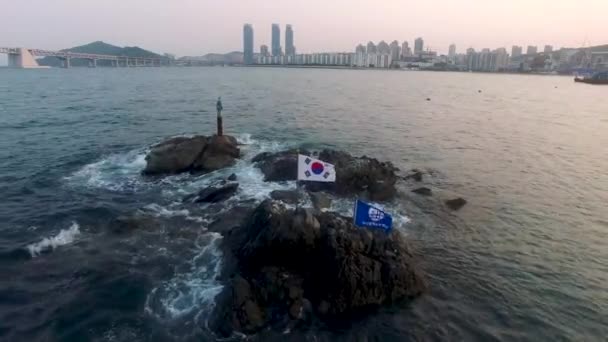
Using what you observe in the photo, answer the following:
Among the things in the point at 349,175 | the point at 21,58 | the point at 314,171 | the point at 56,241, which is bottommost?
the point at 56,241

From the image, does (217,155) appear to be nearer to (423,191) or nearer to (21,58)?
(423,191)

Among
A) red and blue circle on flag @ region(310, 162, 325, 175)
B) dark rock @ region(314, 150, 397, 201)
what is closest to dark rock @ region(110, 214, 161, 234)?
red and blue circle on flag @ region(310, 162, 325, 175)

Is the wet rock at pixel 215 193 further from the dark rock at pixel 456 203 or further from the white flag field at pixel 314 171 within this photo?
the dark rock at pixel 456 203

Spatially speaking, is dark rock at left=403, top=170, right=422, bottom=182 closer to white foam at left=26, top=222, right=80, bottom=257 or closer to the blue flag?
the blue flag

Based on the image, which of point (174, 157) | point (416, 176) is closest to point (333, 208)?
point (416, 176)

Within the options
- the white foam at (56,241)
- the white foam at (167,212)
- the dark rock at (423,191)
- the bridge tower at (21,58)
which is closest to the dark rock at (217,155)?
the white foam at (167,212)
